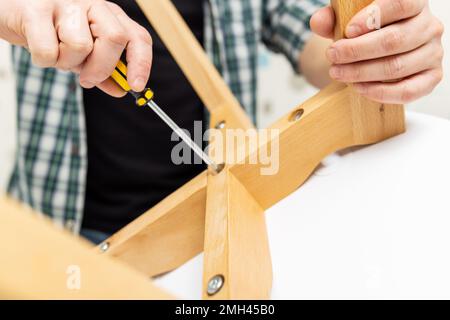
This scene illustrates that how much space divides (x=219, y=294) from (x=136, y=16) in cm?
47

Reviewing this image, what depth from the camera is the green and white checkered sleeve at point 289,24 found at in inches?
25.8

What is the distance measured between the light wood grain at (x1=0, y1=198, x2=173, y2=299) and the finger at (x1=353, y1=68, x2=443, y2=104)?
8.1 inches

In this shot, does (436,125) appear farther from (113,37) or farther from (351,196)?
(113,37)

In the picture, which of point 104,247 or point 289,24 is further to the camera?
point 289,24

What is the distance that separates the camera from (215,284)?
26 cm

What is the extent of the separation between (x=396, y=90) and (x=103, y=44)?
196 mm

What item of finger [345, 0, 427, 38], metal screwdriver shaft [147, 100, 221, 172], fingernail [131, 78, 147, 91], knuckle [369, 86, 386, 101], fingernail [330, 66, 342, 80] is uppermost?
finger [345, 0, 427, 38]

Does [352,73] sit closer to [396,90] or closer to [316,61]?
[396,90]

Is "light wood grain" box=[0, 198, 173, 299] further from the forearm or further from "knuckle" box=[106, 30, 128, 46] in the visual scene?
the forearm

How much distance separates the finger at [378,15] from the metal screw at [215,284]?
18 cm

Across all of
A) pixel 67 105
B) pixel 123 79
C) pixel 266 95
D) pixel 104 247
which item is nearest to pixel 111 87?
pixel 123 79

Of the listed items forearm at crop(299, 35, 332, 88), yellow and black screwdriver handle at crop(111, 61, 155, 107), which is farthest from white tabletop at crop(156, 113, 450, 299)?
forearm at crop(299, 35, 332, 88)

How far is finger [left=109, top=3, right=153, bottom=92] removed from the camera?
319mm
